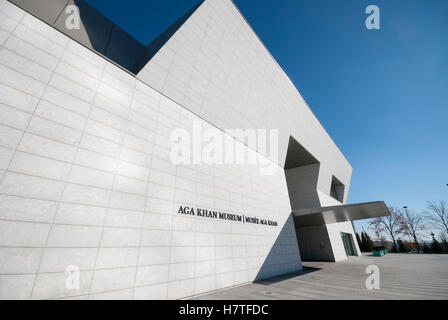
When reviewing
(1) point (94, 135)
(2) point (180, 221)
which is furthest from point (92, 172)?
(2) point (180, 221)

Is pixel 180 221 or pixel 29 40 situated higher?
pixel 29 40

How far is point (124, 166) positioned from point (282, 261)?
12290 mm

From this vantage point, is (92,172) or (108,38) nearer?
(92,172)

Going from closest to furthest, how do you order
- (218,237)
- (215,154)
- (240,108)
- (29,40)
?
(29,40) < (218,237) < (215,154) < (240,108)

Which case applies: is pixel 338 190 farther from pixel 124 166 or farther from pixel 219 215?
pixel 124 166

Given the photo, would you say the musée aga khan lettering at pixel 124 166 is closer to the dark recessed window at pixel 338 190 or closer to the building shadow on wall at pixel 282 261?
the building shadow on wall at pixel 282 261

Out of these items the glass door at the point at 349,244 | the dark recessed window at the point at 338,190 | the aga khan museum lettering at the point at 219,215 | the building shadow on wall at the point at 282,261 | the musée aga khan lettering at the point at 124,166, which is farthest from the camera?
the dark recessed window at the point at 338,190

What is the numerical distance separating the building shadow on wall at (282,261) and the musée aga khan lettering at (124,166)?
0.44ft

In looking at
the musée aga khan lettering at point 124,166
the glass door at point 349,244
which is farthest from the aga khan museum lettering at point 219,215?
the glass door at point 349,244

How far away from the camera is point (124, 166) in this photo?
22.5 feet

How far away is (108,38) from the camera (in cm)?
1027

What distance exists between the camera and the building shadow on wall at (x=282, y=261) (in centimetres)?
1102

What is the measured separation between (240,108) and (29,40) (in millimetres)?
10977
